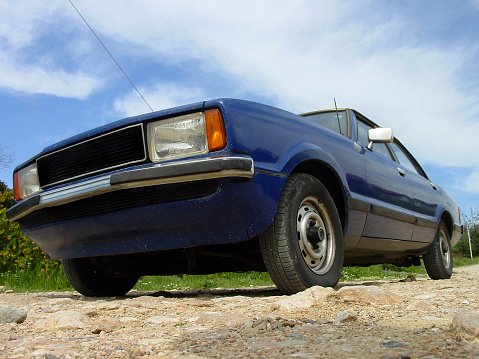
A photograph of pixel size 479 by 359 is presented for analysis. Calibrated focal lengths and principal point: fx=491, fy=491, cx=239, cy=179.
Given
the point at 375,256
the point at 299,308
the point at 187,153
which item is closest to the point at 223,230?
the point at 187,153

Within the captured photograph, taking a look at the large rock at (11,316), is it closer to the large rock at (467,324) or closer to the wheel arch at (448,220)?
the large rock at (467,324)

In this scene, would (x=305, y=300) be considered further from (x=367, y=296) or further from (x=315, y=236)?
(x=315, y=236)

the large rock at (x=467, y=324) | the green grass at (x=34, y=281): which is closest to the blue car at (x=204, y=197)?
the large rock at (x=467, y=324)

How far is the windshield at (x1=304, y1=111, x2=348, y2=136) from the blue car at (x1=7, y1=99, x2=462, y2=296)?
0.80ft

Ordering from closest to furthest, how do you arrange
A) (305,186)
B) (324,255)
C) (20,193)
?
(305,186)
(324,255)
(20,193)

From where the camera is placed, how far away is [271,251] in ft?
9.05

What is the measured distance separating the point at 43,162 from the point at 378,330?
2.49 meters

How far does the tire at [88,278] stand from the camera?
3748 millimetres

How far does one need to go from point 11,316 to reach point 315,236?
1.72 meters

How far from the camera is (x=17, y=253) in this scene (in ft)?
23.8

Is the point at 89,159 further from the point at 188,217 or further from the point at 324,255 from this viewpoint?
the point at 324,255

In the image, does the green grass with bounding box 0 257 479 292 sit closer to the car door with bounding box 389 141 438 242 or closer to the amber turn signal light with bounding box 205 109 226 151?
the car door with bounding box 389 141 438 242

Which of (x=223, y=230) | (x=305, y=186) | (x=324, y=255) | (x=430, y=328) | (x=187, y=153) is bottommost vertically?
(x=430, y=328)

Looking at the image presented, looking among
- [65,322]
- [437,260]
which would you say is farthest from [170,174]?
[437,260]
